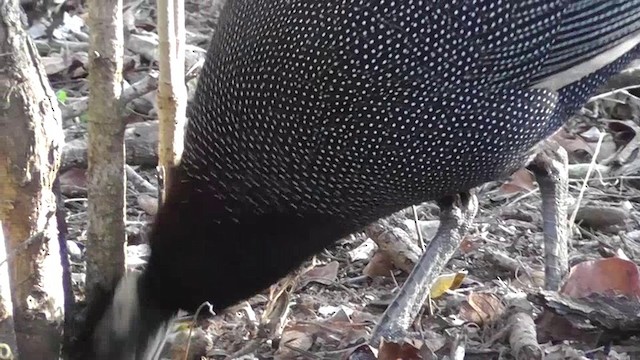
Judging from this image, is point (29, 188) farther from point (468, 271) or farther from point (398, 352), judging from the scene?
point (468, 271)

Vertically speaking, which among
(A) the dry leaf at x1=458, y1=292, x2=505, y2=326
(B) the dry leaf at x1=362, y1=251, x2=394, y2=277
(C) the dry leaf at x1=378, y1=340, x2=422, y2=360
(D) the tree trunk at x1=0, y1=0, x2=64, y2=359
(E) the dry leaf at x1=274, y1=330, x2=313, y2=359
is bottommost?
(B) the dry leaf at x1=362, y1=251, x2=394, y2=277

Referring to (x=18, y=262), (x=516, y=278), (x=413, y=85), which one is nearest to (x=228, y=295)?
(x=18, y=262)

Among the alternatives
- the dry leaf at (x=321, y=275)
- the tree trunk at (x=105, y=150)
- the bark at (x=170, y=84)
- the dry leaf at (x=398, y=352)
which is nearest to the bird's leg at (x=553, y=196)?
the dry leaf at (x=321, y=275)

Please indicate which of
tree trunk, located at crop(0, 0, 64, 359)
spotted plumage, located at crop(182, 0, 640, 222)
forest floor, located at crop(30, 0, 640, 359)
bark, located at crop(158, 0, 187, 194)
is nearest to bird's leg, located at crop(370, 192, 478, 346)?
forest floor, located at crop(30, 0, 640, 359)

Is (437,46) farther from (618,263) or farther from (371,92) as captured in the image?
(618,263)

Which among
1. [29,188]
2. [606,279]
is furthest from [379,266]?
[29,188]

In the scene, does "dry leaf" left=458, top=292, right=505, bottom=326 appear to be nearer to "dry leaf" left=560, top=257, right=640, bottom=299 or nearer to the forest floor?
the forest floor
